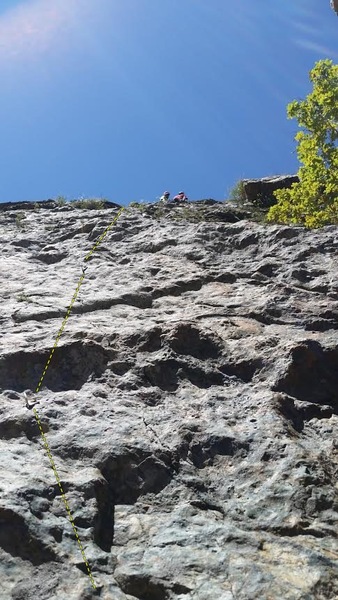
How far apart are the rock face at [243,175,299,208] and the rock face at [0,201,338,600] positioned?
702 centimetres

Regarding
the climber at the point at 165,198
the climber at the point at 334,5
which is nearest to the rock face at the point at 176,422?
the climber at the point at 165,198

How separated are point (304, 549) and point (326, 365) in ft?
8.79

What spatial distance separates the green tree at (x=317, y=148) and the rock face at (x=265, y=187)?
2.04 feet

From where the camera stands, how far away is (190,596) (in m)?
4.95

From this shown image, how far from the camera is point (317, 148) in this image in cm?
1852

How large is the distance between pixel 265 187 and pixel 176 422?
42.1 feet

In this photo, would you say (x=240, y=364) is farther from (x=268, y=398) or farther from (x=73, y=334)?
(x=73, y=334)

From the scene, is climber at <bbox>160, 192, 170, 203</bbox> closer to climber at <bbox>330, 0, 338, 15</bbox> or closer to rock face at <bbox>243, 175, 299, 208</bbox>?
rock face at <bbox>243, 175, 299, 208</bbox>

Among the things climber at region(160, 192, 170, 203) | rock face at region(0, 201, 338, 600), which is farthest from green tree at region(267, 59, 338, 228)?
rock face at region(0, 201, 338, 600)

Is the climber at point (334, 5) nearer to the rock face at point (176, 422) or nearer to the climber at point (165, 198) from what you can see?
the climber at point (165, 198)

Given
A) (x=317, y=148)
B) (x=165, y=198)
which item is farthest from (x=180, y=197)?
(x=317, y=148)

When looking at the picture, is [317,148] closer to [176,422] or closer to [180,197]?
[180,197]

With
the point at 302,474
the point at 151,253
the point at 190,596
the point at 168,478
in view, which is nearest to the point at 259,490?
the point at 302,474

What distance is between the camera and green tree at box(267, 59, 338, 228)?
1658 cm
